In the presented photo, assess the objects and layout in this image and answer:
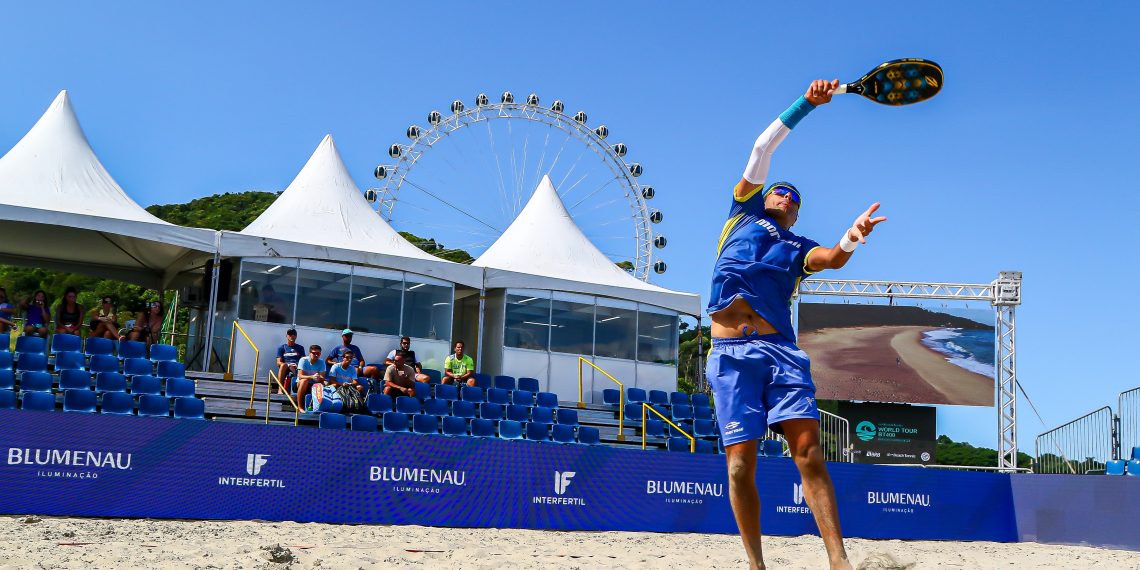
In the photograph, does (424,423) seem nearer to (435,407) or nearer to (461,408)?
(435,407)

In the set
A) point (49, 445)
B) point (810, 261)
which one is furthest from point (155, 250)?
point (810, 261)

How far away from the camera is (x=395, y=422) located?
11836 mm

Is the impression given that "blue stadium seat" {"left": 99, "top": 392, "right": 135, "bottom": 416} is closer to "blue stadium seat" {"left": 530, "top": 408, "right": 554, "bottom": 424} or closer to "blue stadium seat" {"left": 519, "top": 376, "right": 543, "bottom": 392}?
"blue stadium seat" {"left": 530, "top": 408, "right": 554, "bottom": 424}

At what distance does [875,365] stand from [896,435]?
5.79 ft

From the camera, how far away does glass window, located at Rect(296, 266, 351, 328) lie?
15.9m

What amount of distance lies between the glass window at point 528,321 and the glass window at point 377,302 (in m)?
1.94

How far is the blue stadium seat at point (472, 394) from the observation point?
45.8 ft

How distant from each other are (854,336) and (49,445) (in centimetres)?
1781

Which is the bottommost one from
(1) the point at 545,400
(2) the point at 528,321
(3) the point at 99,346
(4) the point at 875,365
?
(1) the point at 545,400

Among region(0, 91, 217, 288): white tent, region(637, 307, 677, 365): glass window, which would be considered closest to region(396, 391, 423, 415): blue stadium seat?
region(0, 91, 217, 288): white tent

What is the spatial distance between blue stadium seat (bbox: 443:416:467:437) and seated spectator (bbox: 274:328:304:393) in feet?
7.69

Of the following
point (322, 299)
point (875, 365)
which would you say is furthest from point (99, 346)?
point (875, 365)

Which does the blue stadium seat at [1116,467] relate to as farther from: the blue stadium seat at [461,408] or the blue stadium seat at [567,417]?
the blue stadium seat at [461,408]

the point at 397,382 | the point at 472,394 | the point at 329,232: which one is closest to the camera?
the point at 397,382
